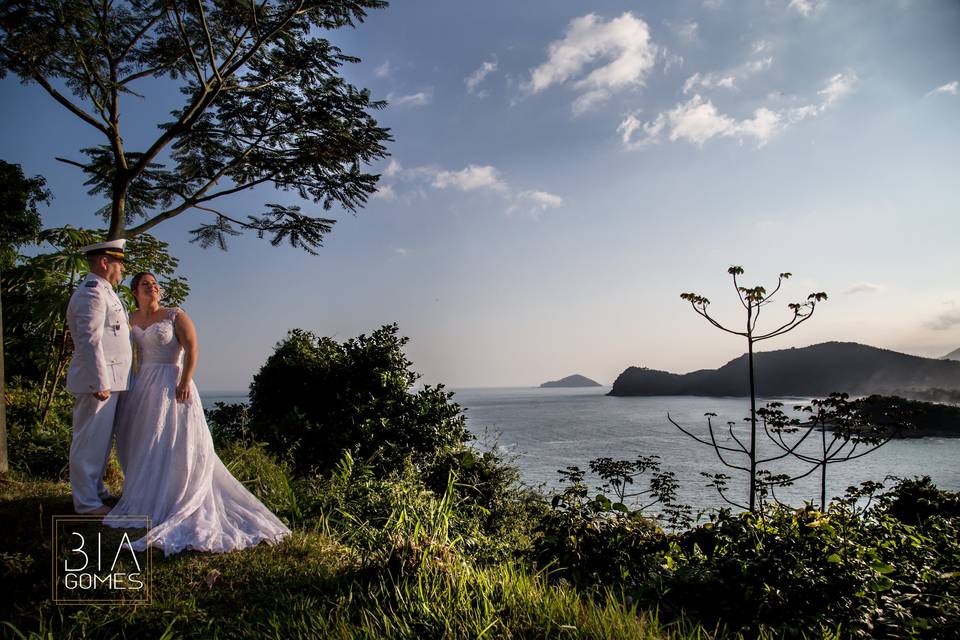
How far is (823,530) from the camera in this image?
3.57 meters

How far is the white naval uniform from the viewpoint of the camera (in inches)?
173

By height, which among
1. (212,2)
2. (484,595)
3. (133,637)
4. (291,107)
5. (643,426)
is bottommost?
(643,426)

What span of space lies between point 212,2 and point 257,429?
7.08 meters

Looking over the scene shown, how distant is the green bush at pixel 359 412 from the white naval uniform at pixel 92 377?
3.43 metres

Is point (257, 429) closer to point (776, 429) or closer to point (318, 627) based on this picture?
point (318, 627)

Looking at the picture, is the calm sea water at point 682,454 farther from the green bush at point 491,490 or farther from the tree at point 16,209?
the tree at point 16,209

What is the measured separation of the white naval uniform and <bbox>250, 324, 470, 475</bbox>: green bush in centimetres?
343

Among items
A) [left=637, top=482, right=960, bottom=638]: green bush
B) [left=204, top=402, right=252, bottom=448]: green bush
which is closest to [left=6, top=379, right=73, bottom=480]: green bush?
[left=204, top=402, right=252, bottom=448]: green bush

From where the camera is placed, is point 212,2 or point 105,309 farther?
point 212,2

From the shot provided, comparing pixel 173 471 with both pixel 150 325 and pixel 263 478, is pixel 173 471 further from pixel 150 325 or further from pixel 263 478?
pixel 263 478

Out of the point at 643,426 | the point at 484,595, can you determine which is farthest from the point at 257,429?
the point at 643,426

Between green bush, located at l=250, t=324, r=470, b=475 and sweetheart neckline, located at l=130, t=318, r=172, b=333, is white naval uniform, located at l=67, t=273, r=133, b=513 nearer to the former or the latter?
sweetheart neckline, located at l=130, t=318, r=172, b=333

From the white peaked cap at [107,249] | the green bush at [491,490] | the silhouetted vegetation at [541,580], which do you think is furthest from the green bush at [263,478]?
the white peaked cap at [107,249]

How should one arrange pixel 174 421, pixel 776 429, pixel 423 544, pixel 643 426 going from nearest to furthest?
pixel 423 544
pixel 174 421
pixel 776 429
pixel 643 426
